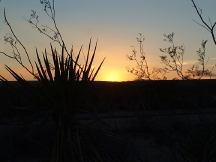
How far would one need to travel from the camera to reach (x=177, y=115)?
17797 mm

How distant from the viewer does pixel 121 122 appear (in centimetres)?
1661

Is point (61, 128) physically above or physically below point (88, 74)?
below

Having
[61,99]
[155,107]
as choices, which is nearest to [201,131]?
[61,99]

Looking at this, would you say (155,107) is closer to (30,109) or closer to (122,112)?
(122,112)

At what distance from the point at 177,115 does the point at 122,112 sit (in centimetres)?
188

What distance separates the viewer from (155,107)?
19.1 meters

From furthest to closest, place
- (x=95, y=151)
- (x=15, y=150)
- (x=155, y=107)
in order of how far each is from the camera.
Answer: (x=155, y=107)
(x=15, y=150)
(x=95, y=151)

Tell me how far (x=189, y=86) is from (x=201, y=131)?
11.7 metres

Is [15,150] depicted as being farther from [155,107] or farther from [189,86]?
[189,86]

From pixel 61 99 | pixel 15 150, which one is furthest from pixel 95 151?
pixel 15 150

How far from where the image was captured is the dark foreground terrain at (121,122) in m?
7.73

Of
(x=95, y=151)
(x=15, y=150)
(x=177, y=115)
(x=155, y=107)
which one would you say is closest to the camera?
(x=95, y=151)

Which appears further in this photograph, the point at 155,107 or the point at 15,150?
the point at 155,107

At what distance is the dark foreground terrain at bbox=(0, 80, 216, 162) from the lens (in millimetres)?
7730
